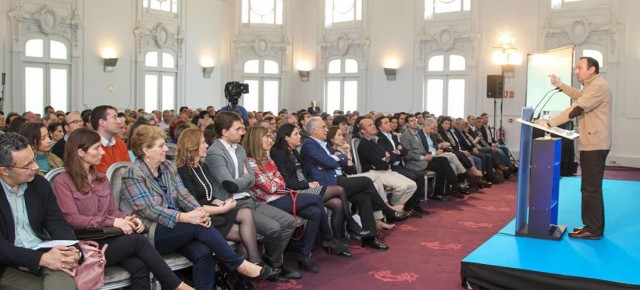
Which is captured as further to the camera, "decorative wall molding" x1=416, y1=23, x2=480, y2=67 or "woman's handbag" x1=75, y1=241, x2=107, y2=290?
"decorative wall molding" x1=416, y1=23, x2=480, y2=67

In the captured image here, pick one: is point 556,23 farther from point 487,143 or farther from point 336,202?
point 336,202

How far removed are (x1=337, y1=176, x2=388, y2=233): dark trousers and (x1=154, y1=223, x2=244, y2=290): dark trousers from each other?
199 cm

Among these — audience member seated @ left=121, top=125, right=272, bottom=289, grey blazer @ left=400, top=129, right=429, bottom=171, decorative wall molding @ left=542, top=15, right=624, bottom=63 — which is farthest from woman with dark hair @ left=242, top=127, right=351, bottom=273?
decorative wall molding @ left=542, top=15, right=624, bottom=63

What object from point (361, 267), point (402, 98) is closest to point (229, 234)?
point (361, 267)

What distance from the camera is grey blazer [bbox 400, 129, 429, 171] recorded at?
27.3 ft

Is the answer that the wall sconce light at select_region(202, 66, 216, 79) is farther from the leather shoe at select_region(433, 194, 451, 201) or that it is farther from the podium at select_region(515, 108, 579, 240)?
the podium at select_region(515, 108, 579, 240)

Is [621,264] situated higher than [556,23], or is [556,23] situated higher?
[556,23]

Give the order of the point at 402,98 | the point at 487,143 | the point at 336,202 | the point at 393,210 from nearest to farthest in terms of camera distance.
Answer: the point at 336,202
the point at 393,210
the point at 487,143
the point at 402,98

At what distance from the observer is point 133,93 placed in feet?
49.4

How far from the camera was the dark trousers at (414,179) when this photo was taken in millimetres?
7457

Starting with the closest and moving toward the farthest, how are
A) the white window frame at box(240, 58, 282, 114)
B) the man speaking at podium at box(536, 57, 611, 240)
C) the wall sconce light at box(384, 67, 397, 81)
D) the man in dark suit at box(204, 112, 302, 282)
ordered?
1. the man in dark suit at box(204, 112, 302, 282)
2. the man speaking at podium at box(536, 57, 611, 240)
3. the wall sconce light at box(384, 67, 397, 81)
4. the white window frame at box(240, 58, 282, 114)

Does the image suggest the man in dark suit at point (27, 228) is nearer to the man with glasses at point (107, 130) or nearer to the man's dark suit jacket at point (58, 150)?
the man with glasses at point (107, 130)

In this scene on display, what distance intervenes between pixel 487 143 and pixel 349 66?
6.04 m

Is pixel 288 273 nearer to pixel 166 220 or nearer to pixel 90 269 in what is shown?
pixel 166 220
